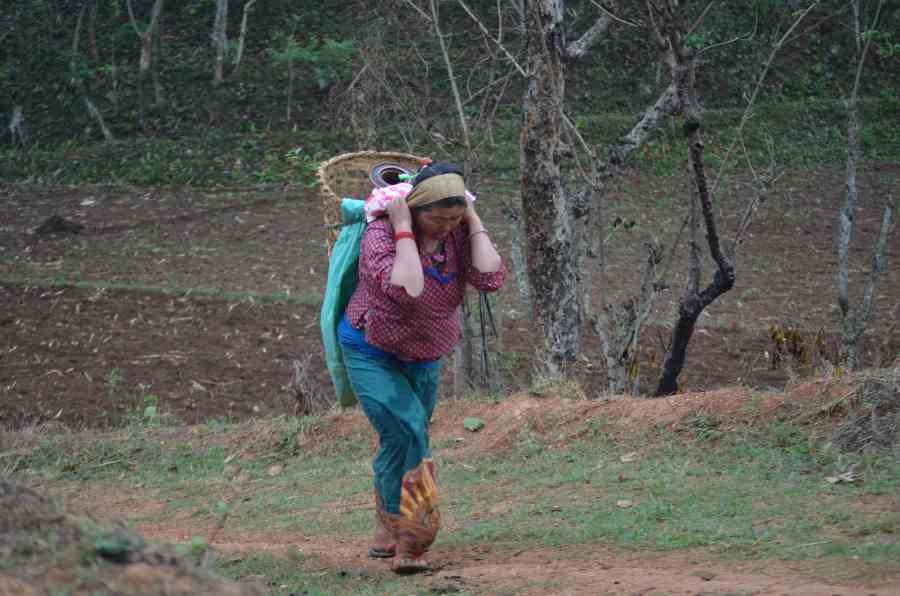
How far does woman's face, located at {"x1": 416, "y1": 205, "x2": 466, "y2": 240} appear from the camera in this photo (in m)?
4.77

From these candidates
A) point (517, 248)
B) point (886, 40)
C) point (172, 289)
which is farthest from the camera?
point (172, 289)

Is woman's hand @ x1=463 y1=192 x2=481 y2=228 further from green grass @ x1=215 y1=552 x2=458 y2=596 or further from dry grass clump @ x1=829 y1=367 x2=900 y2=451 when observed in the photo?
dry grass clump @ x1=829 y1=367 x2=900 y2=451

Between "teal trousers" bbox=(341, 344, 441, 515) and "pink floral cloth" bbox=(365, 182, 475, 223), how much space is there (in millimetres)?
614

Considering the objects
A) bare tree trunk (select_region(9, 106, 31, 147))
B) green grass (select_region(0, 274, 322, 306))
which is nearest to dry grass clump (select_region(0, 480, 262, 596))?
green grass (select_region(0, 274, 322, 306))

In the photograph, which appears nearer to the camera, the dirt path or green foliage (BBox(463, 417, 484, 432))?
the dirt path

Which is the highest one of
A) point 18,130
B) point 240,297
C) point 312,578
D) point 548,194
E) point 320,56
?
point 320,56

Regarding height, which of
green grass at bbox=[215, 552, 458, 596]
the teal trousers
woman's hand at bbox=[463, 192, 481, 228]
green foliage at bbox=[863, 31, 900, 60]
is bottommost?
green grass at bbox=[215, 552, 458, 596]

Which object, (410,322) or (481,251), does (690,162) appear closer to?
(481,251)

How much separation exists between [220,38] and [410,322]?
17396 mm

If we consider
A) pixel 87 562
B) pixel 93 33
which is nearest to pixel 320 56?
pixel 93 33

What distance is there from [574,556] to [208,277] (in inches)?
373

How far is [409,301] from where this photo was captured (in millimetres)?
4691

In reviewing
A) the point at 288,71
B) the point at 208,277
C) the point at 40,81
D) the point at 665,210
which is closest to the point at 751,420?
the point at 208,277

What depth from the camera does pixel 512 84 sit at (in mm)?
20516
